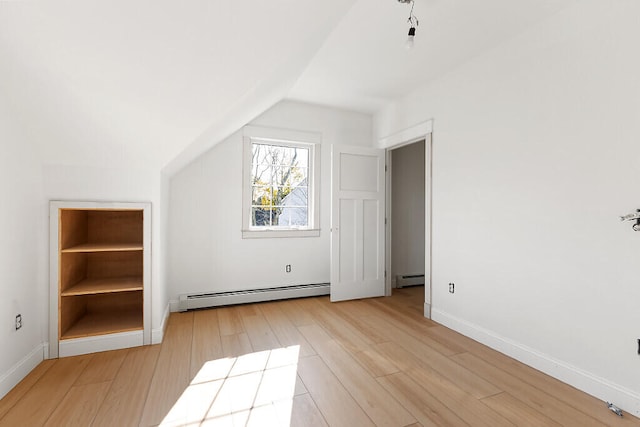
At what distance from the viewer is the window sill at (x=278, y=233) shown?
354 cm

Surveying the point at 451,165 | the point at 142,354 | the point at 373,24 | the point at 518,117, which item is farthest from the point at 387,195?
the point at 142,354

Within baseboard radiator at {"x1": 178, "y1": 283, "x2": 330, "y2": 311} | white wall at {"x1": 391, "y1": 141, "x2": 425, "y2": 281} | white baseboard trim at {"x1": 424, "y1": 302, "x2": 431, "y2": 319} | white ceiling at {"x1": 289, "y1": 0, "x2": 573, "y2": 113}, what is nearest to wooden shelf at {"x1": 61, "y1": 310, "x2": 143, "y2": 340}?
baseboard radiator at {"x1": 178, "y1": 283, "x2": 330, "y2": 311}

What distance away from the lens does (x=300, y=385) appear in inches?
72.9

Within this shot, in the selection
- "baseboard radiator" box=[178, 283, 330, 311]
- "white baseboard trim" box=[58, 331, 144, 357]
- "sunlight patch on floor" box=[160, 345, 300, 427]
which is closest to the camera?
"sunlight patch on floor" box=[160, 345, 300, 427]

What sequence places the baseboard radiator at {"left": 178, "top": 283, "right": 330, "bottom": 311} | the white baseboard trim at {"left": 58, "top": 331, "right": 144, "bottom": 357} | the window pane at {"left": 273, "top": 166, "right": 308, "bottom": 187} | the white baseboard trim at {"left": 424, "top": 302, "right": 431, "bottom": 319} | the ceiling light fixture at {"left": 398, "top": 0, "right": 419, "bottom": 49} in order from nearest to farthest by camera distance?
1. the ceiling light fixture at {"left": 398, "top": 0, "right": 419, "bottom": 49}
2. the white baseboard trim at {"left": 58, "top": 331, "right": 144, "bottom": 357}
3. the white baseboard trim at {"left": 424, "top": 302, "right": 431, "bottom": 319}
4. the baseboard radiator at {"left": 178, "top": 283, "right": 330, "bottom": 311}
5. the window pane at {"left": 273, "top": 166, "right": 308, "bottom": 187}

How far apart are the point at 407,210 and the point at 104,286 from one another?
371cm

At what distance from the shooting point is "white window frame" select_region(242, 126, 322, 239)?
3.54 m

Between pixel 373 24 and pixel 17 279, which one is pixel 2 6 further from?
pixel 373 24

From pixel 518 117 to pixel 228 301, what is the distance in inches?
130

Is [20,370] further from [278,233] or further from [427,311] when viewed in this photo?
[427,311]

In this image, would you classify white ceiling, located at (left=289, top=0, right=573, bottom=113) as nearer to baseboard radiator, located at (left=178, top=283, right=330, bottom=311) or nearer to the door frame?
the door frame

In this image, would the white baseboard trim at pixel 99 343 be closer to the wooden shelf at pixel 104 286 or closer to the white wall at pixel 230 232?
the wooden shelf at pixel 104 286

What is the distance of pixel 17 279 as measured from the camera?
186 centimetres

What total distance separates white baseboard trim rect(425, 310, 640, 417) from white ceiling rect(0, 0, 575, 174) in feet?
7.70
